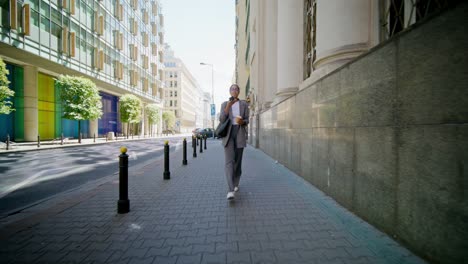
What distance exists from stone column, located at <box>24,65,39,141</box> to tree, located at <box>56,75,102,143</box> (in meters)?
3.04

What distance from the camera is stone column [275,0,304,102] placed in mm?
9336

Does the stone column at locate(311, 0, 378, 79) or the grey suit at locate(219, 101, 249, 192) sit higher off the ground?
the stone column at locate(311, 0, 378, 79)

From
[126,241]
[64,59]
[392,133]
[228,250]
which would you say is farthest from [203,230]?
[64,59]

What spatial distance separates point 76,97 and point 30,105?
4.71 meters

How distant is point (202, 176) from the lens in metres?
6.78

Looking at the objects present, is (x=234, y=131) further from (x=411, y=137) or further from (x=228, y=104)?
(x=411, y=137)

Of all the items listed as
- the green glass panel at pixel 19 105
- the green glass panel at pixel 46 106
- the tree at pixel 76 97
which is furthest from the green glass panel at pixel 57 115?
the tree at pixel 76 97

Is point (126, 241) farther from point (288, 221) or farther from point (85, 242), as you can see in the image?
point (288, 221)

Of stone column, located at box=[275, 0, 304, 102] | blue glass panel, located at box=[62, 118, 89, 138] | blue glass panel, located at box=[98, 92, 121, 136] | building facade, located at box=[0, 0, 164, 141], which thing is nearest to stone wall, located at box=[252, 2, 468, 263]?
stone column, located at box=[275, 0, 304, 102]

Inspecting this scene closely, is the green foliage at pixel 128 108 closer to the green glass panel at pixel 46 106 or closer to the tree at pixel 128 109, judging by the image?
the tree at pixel 128 109

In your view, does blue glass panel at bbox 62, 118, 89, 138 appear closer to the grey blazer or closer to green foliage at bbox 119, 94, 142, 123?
green foliage at bbox 119, 94, 142, 123

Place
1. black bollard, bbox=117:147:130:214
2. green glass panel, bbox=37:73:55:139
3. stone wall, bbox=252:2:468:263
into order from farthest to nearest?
green glass panel, bbox=37:73:55:139, black bollard, bbox=117:147:130:214, stone wall, bbox=252:2:468:263

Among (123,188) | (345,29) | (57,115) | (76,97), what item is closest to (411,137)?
(345,29)

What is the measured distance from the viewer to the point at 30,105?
884 inches
